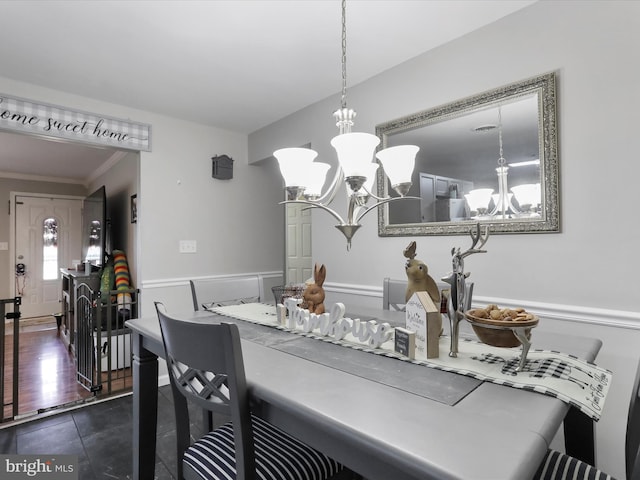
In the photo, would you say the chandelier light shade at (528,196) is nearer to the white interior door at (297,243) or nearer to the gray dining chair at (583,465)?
the gray dining chair at (583,465)

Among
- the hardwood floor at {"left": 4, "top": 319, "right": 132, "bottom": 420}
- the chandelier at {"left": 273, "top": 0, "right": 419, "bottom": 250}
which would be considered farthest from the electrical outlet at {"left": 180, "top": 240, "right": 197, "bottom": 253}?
the chandelier at {"left": 273, "top": 0, "right": 419, "bottom": 250}

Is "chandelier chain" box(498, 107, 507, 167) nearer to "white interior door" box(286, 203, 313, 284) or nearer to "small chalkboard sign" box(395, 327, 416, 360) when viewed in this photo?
"small chalkboard sign" box(395, 327, 416, 360)

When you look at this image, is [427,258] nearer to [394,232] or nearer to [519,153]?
[394,232]

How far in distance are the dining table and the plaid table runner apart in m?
0.03

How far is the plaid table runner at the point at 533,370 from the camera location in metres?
0.81

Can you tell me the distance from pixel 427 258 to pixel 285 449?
150cm

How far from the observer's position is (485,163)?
78.2 inches

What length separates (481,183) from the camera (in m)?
1.99

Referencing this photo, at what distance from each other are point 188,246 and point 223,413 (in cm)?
266

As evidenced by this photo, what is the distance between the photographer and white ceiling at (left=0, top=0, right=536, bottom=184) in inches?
71.4

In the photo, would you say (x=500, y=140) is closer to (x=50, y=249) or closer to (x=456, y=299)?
(x=456, y=299)

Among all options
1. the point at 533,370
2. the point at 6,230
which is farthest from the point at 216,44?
the point at 6,230

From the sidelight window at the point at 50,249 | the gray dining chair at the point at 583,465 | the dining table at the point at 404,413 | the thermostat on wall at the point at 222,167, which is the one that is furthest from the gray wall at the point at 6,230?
the gray dining chair at the point at 583,465

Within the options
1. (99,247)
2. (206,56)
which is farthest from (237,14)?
(99,247)
